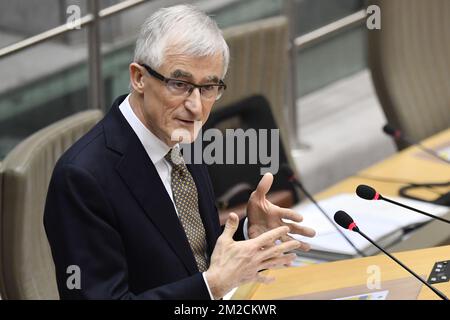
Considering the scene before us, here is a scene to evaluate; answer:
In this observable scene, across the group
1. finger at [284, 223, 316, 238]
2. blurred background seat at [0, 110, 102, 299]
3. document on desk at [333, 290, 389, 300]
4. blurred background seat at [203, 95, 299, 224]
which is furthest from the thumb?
blurred background seat at [203, 95, 299, 224]

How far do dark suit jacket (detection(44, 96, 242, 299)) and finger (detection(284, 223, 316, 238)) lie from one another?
0.77 ft

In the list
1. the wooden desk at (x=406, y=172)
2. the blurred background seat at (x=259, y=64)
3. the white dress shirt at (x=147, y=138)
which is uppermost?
the white dress shirt at (x=147, y=138)

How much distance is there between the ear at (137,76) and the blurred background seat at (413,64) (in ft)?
7.07

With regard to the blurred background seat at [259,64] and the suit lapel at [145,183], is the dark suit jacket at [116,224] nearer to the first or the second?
the suit lapel at [145,183]

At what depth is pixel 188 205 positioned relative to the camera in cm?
221

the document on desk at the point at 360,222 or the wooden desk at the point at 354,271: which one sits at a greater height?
the wooden desk at the point at 354,271

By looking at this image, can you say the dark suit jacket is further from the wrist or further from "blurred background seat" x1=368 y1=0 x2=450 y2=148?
"blurred background seat" x1=368 y1=0 x2=450 y2=148

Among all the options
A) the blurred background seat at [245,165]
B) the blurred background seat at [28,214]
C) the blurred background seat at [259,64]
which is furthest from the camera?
the blurred background seat at [259,64]

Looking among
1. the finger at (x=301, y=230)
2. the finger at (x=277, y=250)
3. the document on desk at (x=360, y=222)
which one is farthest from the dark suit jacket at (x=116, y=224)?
the document on desk at (x=360, y=222)

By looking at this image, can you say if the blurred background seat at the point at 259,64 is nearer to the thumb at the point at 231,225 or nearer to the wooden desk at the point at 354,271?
the wooden desk at the point at 354,271

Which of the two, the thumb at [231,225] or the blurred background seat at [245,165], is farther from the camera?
the blurred background seat at [245,165]

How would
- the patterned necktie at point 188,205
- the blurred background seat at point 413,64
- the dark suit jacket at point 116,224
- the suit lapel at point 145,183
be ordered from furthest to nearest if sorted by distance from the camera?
the blurred background seat at point 413,64 < the patterned necktie at point 188,205 < the suit lapel at point 145,183 < the dark suit jacket at point 116,224

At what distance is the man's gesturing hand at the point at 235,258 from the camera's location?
1985 mm

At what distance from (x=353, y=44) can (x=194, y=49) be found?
13.7ft
